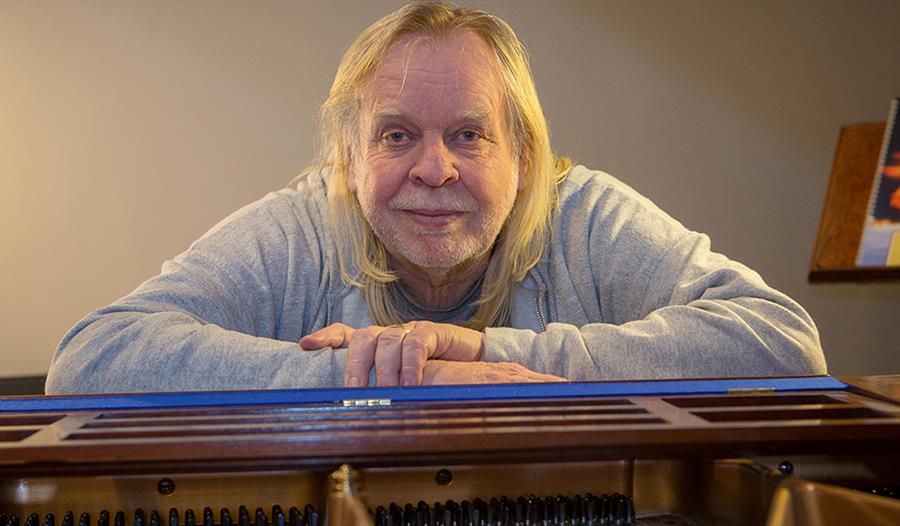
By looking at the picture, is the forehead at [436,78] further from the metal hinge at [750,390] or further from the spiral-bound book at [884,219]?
the spiral-bound book at [884,219]

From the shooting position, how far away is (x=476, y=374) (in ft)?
5.25

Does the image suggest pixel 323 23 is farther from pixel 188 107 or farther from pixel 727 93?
pixel 727 93

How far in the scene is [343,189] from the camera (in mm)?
2242

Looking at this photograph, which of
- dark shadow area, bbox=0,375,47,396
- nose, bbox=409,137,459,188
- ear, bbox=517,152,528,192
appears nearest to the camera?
nose, bbox=409,137,459,188

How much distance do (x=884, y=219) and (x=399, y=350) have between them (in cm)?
324

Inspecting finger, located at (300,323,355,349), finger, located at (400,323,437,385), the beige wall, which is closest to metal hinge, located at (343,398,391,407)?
finger, located at (400,323,437,385)

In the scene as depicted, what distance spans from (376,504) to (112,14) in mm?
3534

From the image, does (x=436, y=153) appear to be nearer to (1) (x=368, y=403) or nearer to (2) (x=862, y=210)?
(1) (x=368, y=403)

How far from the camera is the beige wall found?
4172mm

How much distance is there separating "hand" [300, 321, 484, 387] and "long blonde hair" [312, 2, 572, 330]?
45 cm

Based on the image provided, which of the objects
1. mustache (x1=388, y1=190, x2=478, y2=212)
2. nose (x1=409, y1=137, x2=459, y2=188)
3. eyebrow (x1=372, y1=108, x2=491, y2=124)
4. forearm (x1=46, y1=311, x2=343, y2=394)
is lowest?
forearm (x1=46, y1=311, x2=343, y2=394)

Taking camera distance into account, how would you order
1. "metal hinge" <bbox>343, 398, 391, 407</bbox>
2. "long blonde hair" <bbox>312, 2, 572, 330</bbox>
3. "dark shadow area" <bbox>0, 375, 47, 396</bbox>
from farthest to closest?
"dark shadow area" <bbox>0, 375, 47, 396</bbox>, "long blonde hair" <bbox>312, 2, 572, 330</bbox>, "metal hinge" <bbox>343, 398, 391, 407</bbox>

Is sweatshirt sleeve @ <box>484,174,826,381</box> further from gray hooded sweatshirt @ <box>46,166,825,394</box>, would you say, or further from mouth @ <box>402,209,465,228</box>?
mouth @ <box>402,209,465,228</box>

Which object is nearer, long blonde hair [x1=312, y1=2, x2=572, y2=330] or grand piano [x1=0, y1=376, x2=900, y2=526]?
grand piano [x1=0, y1=376, x2=900, y2=526]
